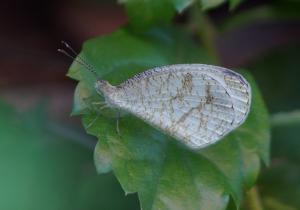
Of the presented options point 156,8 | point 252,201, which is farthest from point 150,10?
point 252,201

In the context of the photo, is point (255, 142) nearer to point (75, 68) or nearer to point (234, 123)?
point (234, 123)

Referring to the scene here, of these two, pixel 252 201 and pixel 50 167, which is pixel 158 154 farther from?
pixel 50 167

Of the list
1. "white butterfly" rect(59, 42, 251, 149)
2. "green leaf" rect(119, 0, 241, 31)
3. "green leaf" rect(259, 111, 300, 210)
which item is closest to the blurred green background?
"green leaf" rect(259, 111, 300, 210)

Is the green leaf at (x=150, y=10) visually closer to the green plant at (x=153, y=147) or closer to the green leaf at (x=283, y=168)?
the green plant at (x=153, y=147)

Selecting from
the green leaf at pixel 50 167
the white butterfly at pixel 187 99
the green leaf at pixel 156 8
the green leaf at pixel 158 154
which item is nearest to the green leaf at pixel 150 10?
the green leaf at pixel 156 8

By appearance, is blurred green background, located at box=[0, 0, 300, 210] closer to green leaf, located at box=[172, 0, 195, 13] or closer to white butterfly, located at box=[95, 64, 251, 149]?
white butterfly, located at box=[95, 64, 251, 149]
